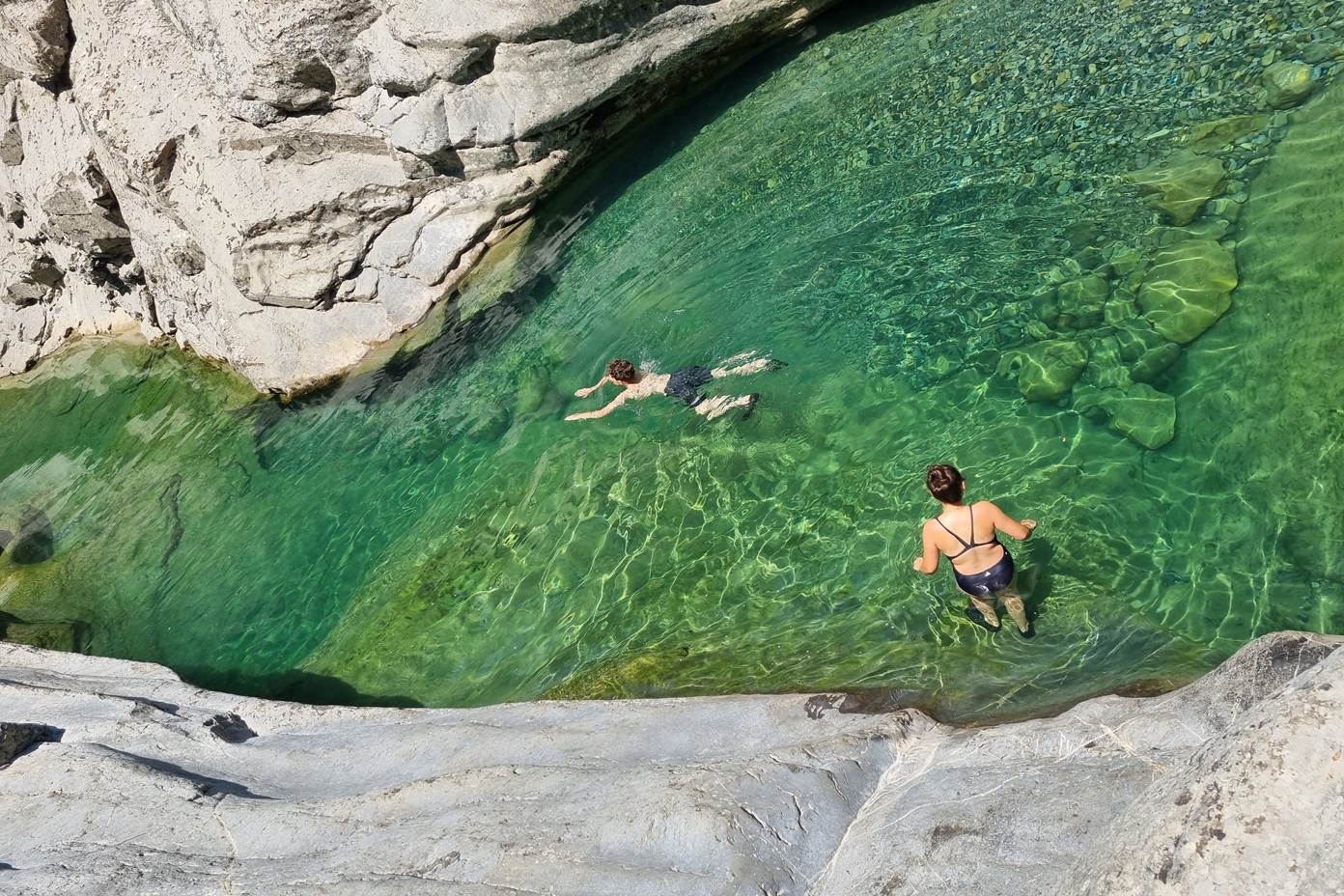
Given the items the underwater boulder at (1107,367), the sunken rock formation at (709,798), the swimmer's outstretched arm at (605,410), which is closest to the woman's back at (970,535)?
the sunken rock formation at (709,798)

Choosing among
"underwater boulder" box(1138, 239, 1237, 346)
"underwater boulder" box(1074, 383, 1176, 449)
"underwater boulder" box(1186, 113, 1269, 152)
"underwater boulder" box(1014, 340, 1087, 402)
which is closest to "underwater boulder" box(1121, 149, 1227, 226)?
"underwater boulder" box(1186, 113, 1269, 152)

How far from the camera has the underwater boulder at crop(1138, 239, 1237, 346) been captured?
625cm

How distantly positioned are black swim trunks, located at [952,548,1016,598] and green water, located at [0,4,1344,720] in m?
0.33

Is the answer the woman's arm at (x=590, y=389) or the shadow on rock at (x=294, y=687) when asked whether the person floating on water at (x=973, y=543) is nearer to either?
the shadow on rock at (x=294, y=687)

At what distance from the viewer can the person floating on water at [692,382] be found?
7734 millimetres

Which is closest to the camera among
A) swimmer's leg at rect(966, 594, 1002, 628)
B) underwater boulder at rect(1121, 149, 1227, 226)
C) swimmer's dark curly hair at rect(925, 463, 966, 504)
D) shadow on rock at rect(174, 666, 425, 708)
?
swimmer's dark curly hair at rect(925, 463, 966, 504)

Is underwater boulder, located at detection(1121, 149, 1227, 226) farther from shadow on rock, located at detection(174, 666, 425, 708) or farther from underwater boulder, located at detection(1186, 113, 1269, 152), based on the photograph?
shadow on rock, located at detection(174, 666, 425, 708)

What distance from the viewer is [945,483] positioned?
16.1 feet

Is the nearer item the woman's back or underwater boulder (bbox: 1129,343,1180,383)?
the woman's back

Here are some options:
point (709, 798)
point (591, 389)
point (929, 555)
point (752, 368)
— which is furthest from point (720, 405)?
point (709, 798)

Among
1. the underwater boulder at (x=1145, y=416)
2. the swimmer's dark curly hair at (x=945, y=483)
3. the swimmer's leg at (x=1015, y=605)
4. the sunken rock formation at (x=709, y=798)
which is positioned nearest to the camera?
the sunken rock formation at (x=709, y=798)

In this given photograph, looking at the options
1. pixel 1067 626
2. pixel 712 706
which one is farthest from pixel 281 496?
pixel 1067 626

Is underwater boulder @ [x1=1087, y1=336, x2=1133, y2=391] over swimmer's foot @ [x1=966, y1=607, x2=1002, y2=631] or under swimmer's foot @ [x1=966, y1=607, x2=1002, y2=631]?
over

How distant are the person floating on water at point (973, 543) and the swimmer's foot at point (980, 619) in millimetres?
131
